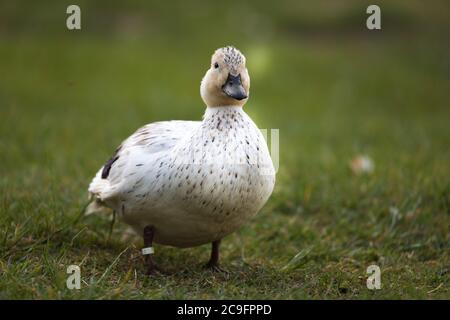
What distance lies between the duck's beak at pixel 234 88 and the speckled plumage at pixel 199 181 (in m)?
0.16

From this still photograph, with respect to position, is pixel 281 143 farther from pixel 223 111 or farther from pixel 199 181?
pixel 199 181

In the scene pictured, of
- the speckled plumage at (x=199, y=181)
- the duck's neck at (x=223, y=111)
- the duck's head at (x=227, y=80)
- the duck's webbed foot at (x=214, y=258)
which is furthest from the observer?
the duck's webbed foot at (x=214, y=258)

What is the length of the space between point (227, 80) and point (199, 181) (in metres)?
0.57

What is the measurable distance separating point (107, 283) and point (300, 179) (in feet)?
8.78

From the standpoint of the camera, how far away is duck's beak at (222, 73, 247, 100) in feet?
11.6

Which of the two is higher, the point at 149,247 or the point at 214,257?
the point at 149,247

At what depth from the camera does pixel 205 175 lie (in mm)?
3473

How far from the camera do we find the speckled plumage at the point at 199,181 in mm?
3488

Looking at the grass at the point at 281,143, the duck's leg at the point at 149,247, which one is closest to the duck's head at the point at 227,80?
the duck's leg at the point at 149,247

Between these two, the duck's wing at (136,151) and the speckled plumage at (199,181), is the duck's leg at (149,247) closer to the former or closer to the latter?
the speckled plumage at (199,181)

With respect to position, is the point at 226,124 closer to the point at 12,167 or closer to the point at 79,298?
the point at 79,298

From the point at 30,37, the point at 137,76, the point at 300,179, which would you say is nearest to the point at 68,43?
the point at 30,37

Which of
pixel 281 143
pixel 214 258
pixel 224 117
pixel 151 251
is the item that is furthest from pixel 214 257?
pixel 281 143

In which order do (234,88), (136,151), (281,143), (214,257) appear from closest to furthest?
(234,88), (136,151), (214,257), (281,143)
